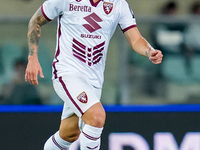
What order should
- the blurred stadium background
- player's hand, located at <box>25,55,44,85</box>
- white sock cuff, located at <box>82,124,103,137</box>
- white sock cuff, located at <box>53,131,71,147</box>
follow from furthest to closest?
the blurred stadium background
white sock cuff, located at <box>53,131,71,147</box>
player's hand, located at <box>25,55,44,85</box>
white sock cuff, located at <box>82,124,103,137</box>

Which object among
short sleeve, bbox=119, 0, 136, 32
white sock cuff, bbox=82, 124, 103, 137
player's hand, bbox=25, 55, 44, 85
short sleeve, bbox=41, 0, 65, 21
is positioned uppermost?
short sleeve, bbox=41, 0, 65, 21

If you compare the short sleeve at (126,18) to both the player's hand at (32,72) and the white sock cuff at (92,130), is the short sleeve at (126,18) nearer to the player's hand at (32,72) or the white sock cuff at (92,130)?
the player's hand at (32,72)

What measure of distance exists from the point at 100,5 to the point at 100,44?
36 cm

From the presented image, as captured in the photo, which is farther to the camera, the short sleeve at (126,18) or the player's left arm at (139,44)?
the short sleeve at (126,18)

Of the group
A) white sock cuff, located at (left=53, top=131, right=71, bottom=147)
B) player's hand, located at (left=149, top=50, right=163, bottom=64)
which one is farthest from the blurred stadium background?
player's hand, located at (left=149, top=50, right=163, bottom=64)

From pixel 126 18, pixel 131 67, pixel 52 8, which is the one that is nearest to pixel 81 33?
pixel 52 8

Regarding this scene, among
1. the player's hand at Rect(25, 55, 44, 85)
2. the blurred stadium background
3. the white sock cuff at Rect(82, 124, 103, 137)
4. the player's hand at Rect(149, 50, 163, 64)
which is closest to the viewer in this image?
the player's hand at Rect(149, 50, 163, 64)

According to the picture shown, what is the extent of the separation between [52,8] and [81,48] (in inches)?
17.8

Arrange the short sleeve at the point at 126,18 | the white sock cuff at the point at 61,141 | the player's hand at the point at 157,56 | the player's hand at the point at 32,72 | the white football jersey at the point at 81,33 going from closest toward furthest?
the player's hand at the point at 157,56 → the player's hand at the point at 32,72 → the white football jersey at the point at 81,33 → the short sleeve at the point at 126,18 → the white sock cuff at the point at 61,141

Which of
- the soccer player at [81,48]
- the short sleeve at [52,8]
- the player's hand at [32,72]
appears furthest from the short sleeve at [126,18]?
the player's hand at [32,72]

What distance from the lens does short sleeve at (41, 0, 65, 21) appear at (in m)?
4.27

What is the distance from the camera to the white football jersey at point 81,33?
427cm

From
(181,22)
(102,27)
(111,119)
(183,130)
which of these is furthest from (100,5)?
(181,22)

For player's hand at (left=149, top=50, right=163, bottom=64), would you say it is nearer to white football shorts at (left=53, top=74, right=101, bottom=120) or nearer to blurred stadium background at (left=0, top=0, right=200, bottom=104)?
white football shorts at (left=53, top=74, right=101, bottom=120)
